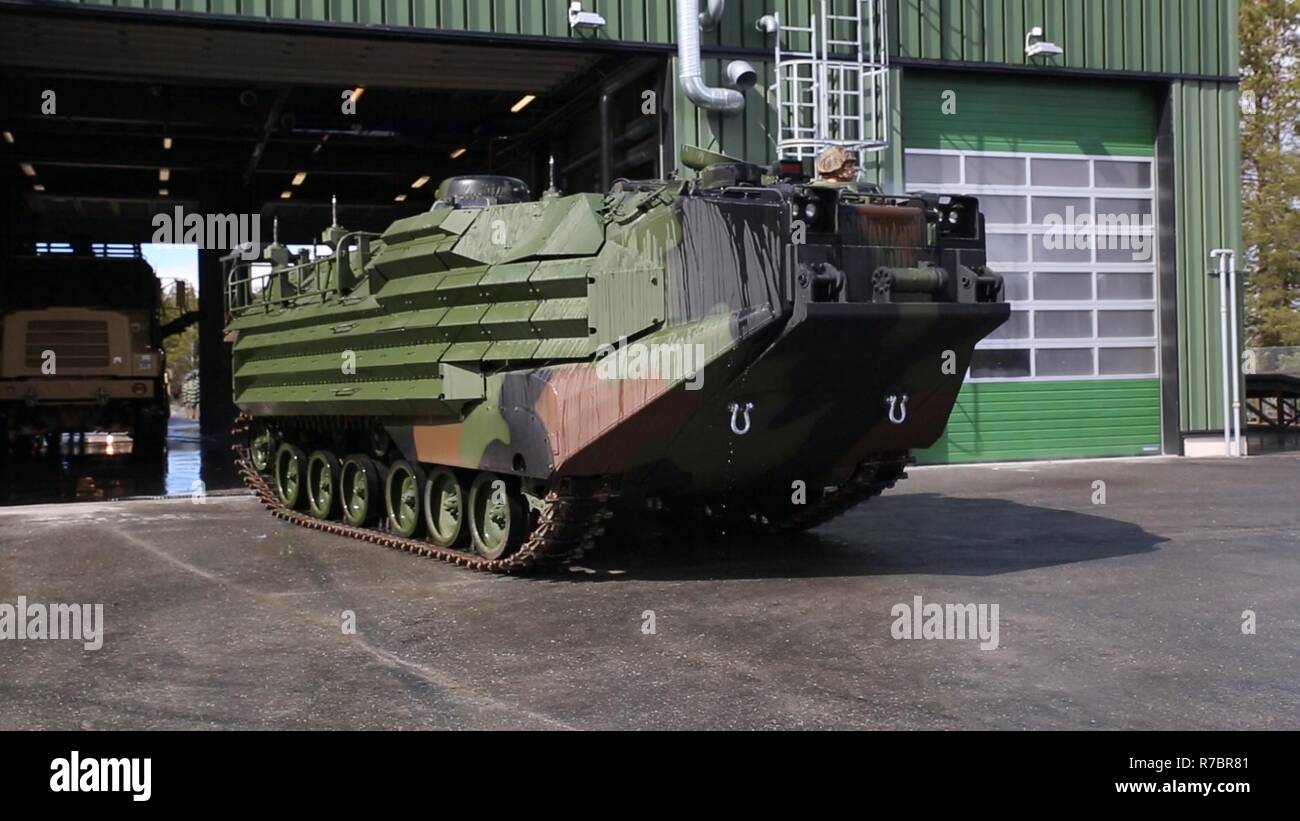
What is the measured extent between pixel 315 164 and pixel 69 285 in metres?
6.60

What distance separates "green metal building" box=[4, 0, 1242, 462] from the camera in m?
19.5

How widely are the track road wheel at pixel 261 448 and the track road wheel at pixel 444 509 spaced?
4.50 m

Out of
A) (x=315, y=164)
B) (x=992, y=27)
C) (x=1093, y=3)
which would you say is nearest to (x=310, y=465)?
(x=992, y=27)

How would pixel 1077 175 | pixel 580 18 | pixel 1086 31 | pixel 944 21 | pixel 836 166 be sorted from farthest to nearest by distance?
pixel 1077 175 < pixel 1086 31 < pixel 944 21 < pixel 580 18 < pixel 836 166

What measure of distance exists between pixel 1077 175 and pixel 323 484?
1262 cm

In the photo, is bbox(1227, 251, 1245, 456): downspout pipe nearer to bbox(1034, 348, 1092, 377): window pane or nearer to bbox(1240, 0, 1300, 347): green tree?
bbox(1034, 348, 1092, 377): window pane

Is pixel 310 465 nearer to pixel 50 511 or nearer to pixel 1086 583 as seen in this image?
pixel 50 511

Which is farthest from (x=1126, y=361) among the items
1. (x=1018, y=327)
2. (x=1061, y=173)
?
(x=1061, y=173)

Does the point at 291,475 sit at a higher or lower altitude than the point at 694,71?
lower

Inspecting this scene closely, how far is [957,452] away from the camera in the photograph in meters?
19.5

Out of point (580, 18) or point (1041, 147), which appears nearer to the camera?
point (580, 18)

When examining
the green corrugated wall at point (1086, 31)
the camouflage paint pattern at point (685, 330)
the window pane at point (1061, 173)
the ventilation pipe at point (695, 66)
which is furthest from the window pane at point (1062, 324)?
the camouflage paint pattern at point (685, 330)

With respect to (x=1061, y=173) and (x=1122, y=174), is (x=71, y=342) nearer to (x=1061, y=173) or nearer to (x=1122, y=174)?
(x=1061, y=173)

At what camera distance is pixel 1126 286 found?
20938mm
